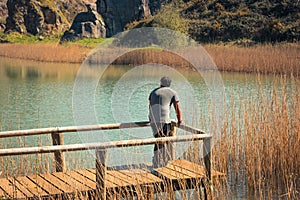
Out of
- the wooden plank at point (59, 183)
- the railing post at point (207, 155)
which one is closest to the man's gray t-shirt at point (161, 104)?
the railing post at point (207, 155)

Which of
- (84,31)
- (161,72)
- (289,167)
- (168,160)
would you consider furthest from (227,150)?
(84,31)

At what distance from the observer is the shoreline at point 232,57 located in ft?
57.1

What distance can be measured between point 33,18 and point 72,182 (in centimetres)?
5774

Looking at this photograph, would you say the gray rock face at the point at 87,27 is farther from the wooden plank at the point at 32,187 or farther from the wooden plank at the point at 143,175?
the wooden plank at the point at 32,187

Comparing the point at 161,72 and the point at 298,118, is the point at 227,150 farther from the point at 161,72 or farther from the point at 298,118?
the point at 161,72

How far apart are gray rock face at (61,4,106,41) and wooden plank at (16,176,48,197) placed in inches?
1657

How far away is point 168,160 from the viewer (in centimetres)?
620

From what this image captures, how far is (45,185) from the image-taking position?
5.39 metres

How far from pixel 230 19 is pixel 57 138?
32241mm

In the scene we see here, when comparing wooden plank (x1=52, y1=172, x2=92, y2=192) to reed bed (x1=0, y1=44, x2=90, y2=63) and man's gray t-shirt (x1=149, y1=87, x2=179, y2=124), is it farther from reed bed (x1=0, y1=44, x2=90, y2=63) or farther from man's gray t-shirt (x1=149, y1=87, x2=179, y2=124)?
reed bed (x1=0, y1=44, x2=90, y2=63)

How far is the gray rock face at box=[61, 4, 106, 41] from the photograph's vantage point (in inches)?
1871

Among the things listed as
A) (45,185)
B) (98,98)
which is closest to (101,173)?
(45,185)

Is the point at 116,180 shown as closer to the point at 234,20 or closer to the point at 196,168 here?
the point at 196,168

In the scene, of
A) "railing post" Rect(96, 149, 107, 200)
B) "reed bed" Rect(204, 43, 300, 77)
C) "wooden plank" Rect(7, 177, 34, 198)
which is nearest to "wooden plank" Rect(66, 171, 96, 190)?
"railing post" Rect(96, 149, 107, 200)
